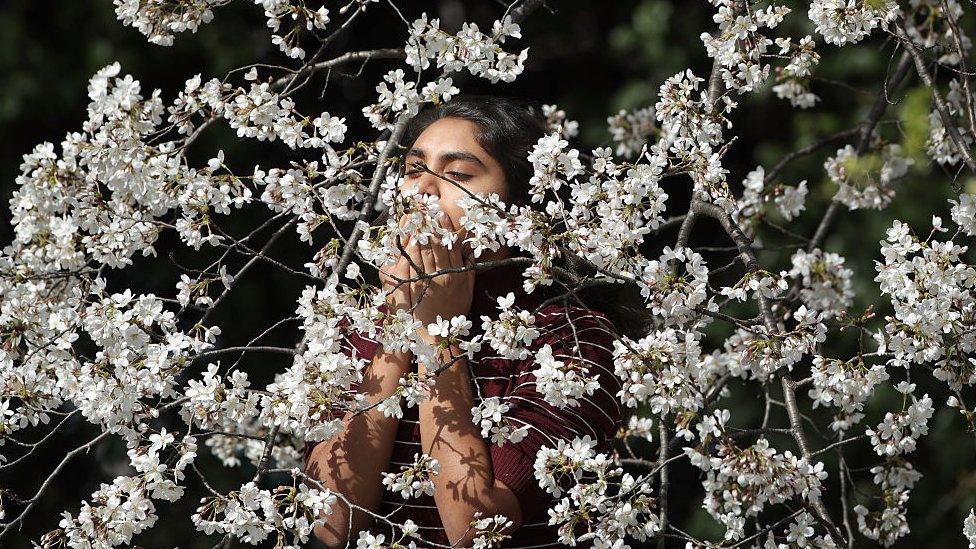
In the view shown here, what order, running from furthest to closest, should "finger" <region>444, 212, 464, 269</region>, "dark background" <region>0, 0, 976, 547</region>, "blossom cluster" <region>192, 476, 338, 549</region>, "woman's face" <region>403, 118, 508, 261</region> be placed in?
"dark background" <region>0, 0, 976, 547</region> → "woman's face" <region>403, 118, 508, 261</region> → "finger" <region>444, 212, 464, 269</region> → "blossom cluster" <region>192, 476, 338, 549</region>

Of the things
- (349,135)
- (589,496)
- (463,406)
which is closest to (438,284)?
(463,406)

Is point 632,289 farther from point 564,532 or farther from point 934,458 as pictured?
point 934,458

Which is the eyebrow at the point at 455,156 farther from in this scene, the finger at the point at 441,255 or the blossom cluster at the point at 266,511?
the blossom cluster at the point at 266,511

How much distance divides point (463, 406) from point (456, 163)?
13.7 inches

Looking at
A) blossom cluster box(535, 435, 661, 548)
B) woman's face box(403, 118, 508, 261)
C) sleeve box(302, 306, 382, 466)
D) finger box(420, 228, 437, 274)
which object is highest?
woman's face box(403, 118, 508, 261)

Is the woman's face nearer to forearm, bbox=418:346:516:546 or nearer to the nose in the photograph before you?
the nose

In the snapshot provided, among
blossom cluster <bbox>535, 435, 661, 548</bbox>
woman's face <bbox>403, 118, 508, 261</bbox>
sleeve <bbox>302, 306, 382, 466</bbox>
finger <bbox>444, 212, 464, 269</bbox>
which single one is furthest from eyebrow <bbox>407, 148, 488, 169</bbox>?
blossom cluster <bbox>535, 435, 661, 548</bbox>

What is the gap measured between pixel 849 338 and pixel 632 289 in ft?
5.30

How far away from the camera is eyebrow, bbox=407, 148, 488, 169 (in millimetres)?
1731

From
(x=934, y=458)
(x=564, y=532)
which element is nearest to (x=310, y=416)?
(x=564, y=532)

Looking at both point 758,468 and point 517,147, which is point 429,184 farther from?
point 758,468

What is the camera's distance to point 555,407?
1583mm

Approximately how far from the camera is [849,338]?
349cm

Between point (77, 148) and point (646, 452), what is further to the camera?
point (646, 452)
